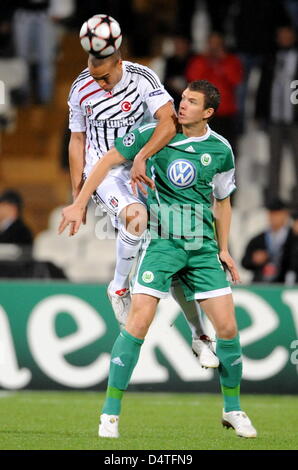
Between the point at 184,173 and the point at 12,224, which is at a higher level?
the point at 184,173

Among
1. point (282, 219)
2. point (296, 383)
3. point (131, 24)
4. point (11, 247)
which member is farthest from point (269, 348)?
point (131, 24)

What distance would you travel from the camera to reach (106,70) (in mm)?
9914

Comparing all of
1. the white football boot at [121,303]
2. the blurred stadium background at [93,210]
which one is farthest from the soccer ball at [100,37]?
the blurred stadium background at [93,210]

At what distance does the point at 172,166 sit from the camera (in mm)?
9898

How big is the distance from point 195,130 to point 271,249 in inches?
226

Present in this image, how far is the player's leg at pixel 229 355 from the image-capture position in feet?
32.2

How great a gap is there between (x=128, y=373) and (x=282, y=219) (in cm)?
617

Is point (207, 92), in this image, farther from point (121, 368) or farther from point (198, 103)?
point (121, 368)

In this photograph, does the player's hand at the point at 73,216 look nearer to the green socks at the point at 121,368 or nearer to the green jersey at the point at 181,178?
the green jersey at the point at 181,178

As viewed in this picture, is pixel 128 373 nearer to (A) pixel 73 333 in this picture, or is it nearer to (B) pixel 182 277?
(B) pixel 182 277

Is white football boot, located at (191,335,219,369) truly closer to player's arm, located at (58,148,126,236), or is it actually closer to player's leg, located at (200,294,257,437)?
player's leg, located at (200,294,257,437)

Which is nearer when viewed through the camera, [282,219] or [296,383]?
[296,383]

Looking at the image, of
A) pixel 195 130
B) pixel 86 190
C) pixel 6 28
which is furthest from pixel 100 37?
pixel 6 28

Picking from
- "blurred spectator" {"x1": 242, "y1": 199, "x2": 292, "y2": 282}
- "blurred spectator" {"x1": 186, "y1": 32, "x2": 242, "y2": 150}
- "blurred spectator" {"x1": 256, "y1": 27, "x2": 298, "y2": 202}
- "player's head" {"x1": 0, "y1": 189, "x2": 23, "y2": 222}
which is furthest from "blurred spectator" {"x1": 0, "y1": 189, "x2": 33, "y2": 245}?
"blurred spectator" {"x1": 256, "y1": 27, "x2": 298, "y2": 202}
